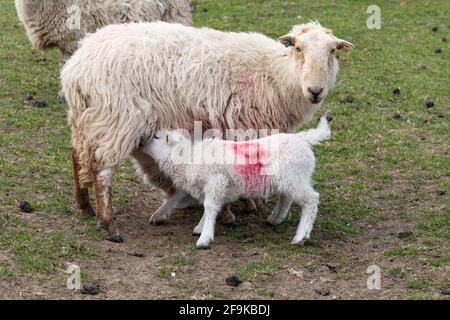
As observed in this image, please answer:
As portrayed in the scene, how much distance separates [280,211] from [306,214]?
54 cm

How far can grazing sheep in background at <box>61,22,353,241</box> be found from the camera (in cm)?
682

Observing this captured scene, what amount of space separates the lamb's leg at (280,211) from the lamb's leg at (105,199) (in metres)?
1.36

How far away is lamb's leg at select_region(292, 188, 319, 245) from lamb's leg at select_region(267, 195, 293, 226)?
44 cm

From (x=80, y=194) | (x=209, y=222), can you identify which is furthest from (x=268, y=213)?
(x=80, y=194)

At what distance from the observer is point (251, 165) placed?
6.62m

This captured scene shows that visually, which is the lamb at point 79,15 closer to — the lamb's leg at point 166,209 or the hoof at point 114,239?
the lamb's leg at point 166,209

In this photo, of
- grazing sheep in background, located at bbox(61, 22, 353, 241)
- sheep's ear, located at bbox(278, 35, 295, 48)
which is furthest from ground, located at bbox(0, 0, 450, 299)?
sheep's ear, located at bbox(278, 35, 295, 48)

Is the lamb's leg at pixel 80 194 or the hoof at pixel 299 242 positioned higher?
the lamb's leg at pixel 80 194

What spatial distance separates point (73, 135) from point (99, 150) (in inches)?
15.0

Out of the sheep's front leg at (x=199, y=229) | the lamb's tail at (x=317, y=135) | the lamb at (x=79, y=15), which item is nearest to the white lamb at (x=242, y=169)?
the lamb's tail at (x=317, y=135)

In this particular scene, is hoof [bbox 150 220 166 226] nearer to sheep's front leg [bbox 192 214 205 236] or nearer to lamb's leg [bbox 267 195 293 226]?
sheep's front leg [bbox 192 214 205 236]

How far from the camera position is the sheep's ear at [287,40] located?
7152 millimetres
